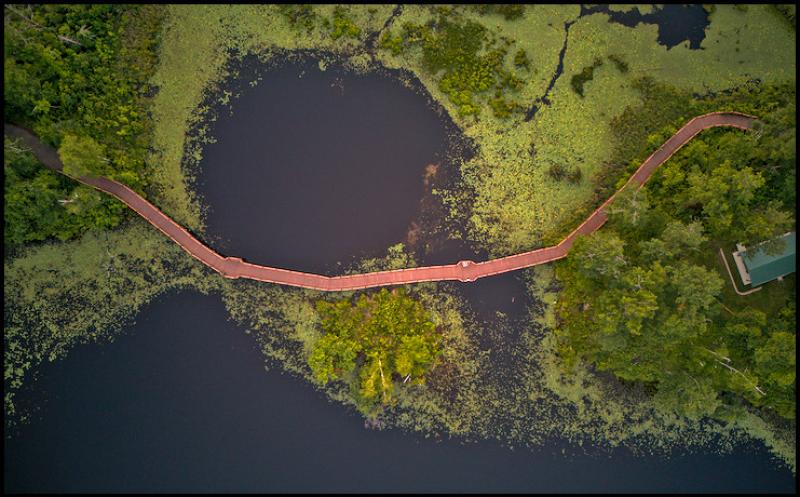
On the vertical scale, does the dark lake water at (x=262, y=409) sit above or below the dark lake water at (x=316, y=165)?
below

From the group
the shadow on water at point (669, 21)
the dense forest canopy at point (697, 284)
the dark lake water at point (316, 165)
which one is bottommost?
the dense forest canopy at point (697, 284)

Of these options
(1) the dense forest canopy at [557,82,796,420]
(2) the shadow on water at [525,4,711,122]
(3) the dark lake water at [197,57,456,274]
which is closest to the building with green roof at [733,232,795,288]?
(1) the dense forest canopy at [557,82,796,420]

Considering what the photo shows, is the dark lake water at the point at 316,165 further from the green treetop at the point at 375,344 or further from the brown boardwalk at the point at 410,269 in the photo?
the green treetop at the point at 375,344

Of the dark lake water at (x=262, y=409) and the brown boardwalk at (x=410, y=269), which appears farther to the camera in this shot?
the dark lake water at (x=262, y=409)

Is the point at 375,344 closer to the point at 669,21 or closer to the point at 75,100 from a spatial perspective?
the point at 75,100

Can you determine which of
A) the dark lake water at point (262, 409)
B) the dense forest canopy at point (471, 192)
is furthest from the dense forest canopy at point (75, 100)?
the dark lake water at point (262, 409)

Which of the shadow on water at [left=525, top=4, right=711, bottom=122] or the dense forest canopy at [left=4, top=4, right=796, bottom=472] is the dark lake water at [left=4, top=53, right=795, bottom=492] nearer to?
the dense forest canopy at [left=4, top=4, right=796, bottom=472]
